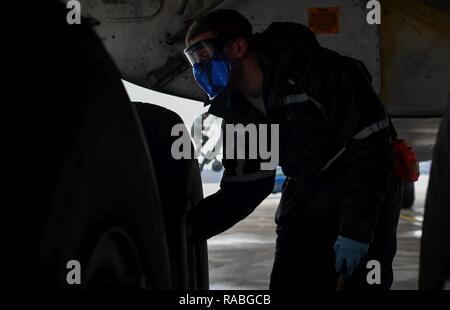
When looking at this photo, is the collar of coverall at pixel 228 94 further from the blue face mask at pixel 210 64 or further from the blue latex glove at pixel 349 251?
the blue latex glove at pixel 349 251

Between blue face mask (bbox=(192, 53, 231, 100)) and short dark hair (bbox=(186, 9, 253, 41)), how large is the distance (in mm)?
84

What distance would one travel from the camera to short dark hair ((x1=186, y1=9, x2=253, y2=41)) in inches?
75.9

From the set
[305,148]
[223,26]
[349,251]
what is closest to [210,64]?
[223,26]

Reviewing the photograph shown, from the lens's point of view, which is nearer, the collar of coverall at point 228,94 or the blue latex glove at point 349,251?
the blue latex glove at point 349,251

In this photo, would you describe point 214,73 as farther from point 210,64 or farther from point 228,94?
point 228,94

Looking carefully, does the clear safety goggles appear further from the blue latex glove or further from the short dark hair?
the blue latex glove

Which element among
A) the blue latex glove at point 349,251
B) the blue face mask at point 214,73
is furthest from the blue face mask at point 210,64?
the blue latex glove at point 349,251

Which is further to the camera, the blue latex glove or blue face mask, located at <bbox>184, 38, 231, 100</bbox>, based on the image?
blue face mask, located at <bbox>184, 38, 231, 100</bbox>

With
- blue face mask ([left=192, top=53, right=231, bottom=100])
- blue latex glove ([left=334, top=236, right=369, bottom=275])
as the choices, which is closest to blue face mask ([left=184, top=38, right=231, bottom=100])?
blue face mask ([left=192, top=53, right=231, bottom=100])

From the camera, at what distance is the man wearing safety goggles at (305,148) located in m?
1.79

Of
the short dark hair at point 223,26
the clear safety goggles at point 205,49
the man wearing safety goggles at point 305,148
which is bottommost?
the man wearing safety goggles at point 305,148

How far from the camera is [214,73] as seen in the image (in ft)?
6.24
